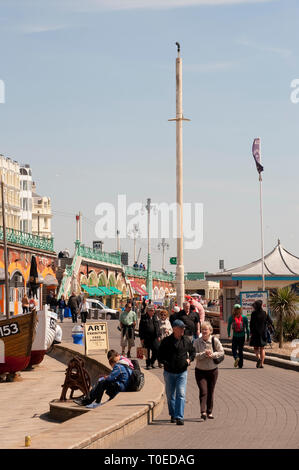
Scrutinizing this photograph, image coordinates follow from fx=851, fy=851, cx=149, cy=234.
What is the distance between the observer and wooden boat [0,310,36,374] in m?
25.9

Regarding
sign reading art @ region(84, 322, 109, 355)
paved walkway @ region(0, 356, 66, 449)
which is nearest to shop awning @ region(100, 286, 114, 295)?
paved walkway @ region(0, 356, 66, 449)

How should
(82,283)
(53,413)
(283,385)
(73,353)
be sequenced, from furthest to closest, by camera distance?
1. (82,283)
2. (73,353)
3. (283,385)
4. (53,413)

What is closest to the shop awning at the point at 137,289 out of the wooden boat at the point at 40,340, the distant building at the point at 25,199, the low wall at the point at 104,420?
the distant building at the point at 25,199

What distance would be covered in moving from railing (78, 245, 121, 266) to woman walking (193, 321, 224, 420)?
62.6 metres

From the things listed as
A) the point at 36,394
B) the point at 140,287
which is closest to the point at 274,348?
the point at 36,394

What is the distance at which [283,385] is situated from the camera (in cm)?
1752

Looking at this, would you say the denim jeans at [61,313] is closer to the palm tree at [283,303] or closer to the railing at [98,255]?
the railing at [98,255]

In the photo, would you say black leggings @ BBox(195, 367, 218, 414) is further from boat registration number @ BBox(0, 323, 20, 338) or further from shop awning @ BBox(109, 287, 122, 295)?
shop awning @ BBox(109, 287, 122, 295)

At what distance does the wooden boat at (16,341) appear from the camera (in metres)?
25.9

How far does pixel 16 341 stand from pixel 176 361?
13662mm

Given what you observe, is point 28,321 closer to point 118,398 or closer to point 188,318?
point 188,318

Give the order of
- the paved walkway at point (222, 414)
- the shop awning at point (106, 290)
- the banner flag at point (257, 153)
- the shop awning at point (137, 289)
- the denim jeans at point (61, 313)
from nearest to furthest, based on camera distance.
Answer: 1. the paved walkway at point (222, 414)
2. the banner flag at point (257, 153)
3. the denim jeans at point (61, 313)
4. the shop awning at point (106, 290)
5. the shop awning at point (137, 289)

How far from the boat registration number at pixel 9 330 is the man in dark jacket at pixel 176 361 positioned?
13.3 metres
